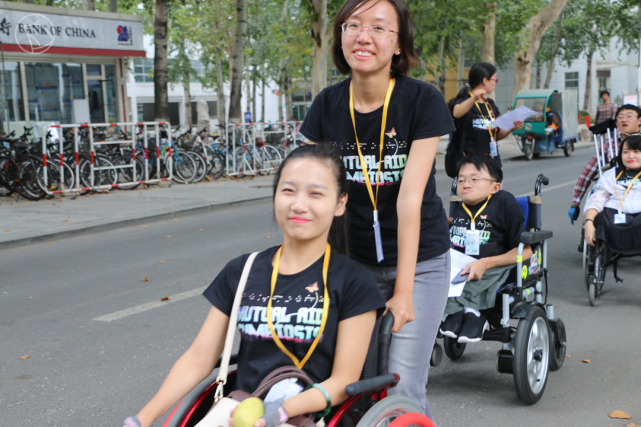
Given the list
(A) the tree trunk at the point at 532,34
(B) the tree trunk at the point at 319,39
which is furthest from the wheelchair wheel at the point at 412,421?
(A) the tree trunk at the point at 532,34

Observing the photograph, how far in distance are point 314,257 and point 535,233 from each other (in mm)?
2127

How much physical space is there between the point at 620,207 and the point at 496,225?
228 centimetres

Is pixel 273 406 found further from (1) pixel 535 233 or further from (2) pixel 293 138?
(2) pixel 293 138

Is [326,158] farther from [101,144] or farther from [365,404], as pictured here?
[101,144]

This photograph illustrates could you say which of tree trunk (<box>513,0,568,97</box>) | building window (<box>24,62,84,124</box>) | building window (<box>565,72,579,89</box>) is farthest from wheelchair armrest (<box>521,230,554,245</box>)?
building window (<box>565,72,579,89</box>)

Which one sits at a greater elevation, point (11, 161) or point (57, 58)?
point (57, 58)

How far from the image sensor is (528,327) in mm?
3717

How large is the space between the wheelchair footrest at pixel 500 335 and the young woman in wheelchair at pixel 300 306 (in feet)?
6.30

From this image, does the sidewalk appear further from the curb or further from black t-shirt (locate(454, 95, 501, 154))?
black t-shirt (locate(454, 95, 501, 154))

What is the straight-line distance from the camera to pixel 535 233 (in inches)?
153

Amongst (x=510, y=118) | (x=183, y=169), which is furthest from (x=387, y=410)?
(x=183, y=169)

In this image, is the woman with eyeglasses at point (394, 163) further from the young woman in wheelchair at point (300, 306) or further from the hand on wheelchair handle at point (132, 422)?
the hand on wheelchair handle at point (132, 422)

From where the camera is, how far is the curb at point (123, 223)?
30.1 ft

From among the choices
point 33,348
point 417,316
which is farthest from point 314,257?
point 33,348
